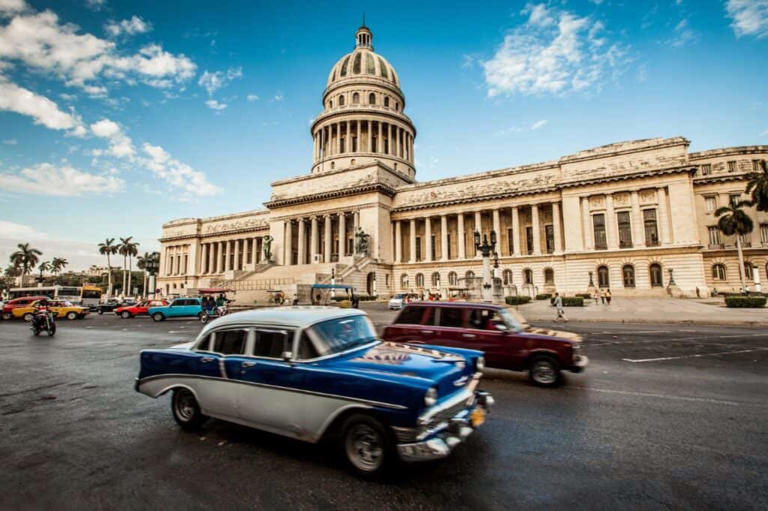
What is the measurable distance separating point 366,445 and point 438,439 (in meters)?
0.75

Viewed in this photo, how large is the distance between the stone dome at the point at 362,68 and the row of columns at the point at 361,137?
897cm

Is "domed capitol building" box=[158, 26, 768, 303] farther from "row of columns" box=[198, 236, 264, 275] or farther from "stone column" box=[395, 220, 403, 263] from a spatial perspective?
"row of columns" box=[198, 236, 264, 275]

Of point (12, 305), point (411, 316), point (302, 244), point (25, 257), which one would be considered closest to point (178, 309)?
point (12, 305)

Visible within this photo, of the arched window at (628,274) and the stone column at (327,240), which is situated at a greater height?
the stone column at (327,240)

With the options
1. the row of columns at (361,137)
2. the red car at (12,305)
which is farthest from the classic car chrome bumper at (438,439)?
the row of columns at (361,137)

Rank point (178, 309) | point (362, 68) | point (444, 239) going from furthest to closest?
point (362, 68) → point (444, 239) → point (178, 309)

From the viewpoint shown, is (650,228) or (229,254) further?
(229,254)

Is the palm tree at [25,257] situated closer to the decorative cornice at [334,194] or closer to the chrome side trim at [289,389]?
the decorative cornice at [334,194]

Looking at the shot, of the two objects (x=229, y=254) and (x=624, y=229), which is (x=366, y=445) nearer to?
(x=624, y=229)

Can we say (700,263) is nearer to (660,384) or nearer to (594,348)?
(594,348)

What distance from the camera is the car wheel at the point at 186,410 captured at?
5.15 meters

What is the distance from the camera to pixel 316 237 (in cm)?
5228

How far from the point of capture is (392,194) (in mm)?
52281

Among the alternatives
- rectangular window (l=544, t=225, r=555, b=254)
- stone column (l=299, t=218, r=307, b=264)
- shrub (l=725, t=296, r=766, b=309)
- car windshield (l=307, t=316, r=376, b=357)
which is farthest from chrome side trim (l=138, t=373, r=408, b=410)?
stone column (l=299, t=218, r=307, b=264)
